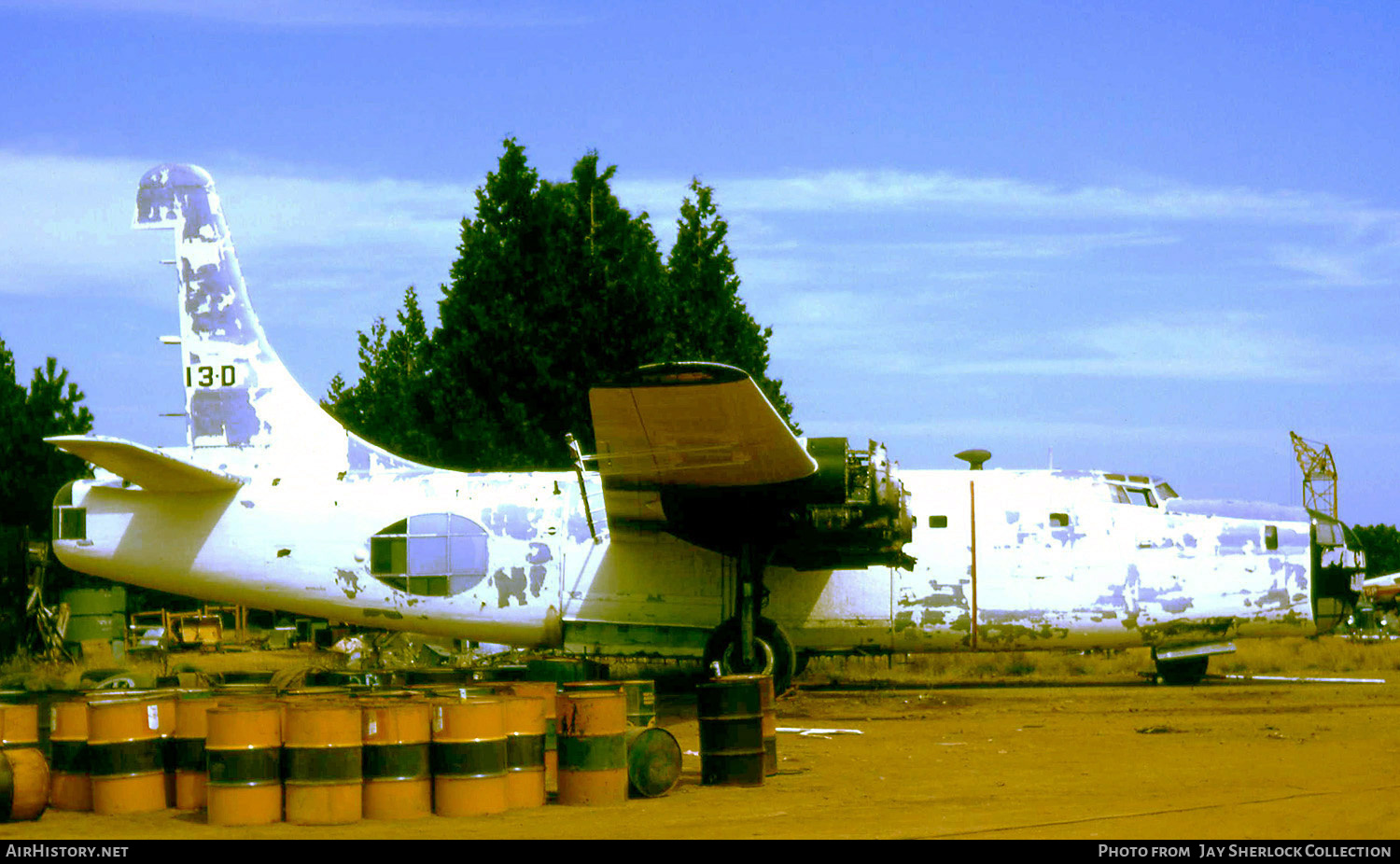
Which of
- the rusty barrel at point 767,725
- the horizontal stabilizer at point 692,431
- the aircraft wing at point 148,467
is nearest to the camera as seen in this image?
the rusty barrel at point 767,725

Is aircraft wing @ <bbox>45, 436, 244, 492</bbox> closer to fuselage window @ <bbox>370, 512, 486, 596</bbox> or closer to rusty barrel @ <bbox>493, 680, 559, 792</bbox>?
fuselage window @ <bbox>370, 512, 486, 596</bbox>

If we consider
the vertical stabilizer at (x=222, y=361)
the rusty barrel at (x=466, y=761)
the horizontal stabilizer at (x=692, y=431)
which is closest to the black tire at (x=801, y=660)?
the horizontal stabilizer at (x=692, y=431)

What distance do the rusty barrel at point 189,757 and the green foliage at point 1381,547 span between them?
283ft

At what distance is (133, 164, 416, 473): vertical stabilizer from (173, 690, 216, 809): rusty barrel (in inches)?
322

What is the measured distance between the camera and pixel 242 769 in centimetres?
865

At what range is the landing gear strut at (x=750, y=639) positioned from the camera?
16.0m

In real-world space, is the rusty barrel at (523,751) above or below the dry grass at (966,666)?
above

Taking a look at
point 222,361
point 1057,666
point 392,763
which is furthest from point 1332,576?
point 222,361

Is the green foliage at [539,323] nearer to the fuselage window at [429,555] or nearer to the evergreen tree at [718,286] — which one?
the evergreen tree at [718,286]

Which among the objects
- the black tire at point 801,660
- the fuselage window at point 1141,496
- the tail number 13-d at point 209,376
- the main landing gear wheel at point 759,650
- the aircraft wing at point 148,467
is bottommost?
the black tire at point 801,660

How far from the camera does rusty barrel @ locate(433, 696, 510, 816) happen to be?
8.94m

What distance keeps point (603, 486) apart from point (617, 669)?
1111cm

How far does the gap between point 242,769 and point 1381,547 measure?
9809 centimetres

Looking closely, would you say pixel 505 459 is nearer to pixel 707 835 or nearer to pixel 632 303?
pixel 632 303
